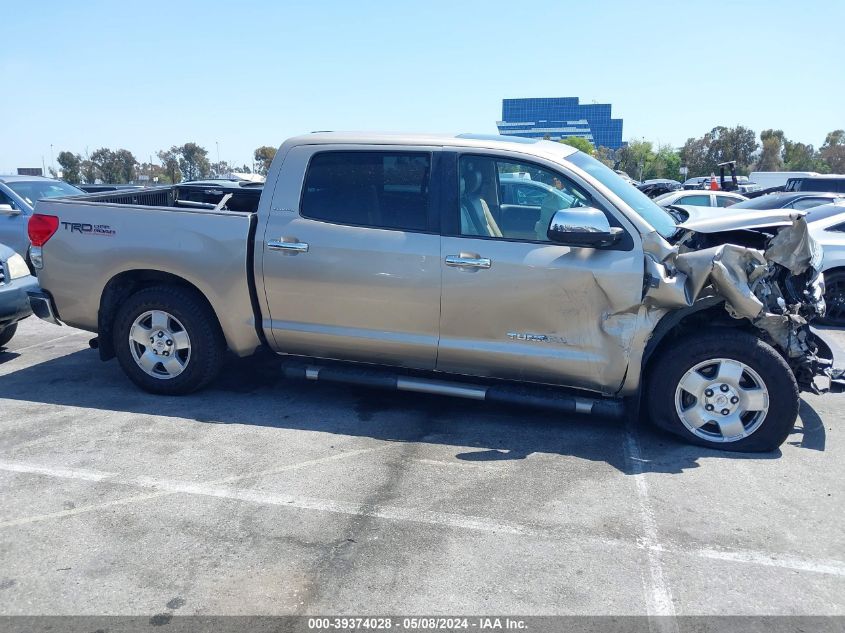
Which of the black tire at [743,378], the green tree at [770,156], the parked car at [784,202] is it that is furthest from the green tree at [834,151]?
the black tire at [743,378]

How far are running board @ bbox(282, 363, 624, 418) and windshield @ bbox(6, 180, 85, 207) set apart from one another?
7.69m

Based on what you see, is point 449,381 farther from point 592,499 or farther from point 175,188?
point 175,188

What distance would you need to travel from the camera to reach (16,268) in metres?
6.67

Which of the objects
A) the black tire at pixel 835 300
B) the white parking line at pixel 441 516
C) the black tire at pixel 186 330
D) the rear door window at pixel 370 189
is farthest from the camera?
the black tire at pixel 835 300

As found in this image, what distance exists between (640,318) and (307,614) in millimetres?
2814

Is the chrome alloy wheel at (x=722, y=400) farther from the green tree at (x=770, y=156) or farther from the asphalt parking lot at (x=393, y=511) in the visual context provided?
the green tree at (x=770, y=156)

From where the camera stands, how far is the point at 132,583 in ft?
10.4

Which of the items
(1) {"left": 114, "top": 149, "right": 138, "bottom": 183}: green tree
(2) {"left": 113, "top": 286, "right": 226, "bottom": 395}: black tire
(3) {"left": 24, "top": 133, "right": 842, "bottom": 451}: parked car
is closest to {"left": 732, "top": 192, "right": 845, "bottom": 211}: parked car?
(3) {"left": 24, "top": 133, "right": 842, "bottom": 451}: parked car

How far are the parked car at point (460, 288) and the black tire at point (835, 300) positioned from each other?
419 centimetres

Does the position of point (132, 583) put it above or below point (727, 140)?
below

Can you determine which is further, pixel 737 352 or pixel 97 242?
pixel 97 242

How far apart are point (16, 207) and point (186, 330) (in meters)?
6.88

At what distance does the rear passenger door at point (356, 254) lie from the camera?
4.85 meters

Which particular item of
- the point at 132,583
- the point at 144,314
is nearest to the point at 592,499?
the point at 132,583
